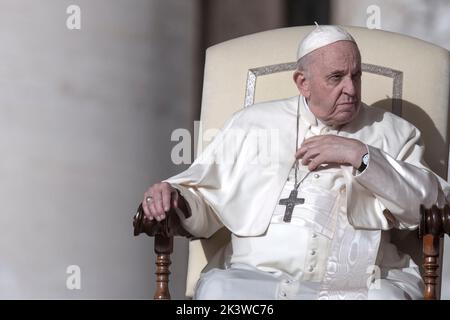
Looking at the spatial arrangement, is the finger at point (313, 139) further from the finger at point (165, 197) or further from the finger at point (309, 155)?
the finger at point (165, 197)

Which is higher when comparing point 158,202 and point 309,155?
point 309,155

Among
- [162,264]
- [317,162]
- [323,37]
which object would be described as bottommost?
[162,264]

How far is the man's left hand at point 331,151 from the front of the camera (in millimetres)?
4547

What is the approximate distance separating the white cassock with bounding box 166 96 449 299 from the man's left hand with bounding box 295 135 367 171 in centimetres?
5

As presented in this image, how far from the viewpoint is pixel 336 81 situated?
4.71 meters

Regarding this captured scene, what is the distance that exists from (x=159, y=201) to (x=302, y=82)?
2.52 ft

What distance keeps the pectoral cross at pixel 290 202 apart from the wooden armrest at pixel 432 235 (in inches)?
21.2

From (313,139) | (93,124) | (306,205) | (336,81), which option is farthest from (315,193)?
(93,124)

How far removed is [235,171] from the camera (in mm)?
4930

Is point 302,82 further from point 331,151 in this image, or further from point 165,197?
point 165,197

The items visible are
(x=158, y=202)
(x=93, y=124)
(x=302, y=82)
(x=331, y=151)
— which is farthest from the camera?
(x=93, y=124)

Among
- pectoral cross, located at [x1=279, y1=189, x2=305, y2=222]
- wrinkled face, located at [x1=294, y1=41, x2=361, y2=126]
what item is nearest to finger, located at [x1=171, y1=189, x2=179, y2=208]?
pectoral cross, located at [x1=279, y1=189, x2=305, y2=222]

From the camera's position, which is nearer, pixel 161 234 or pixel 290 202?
pixel 161 234

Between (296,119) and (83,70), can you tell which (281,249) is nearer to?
(296,119)
